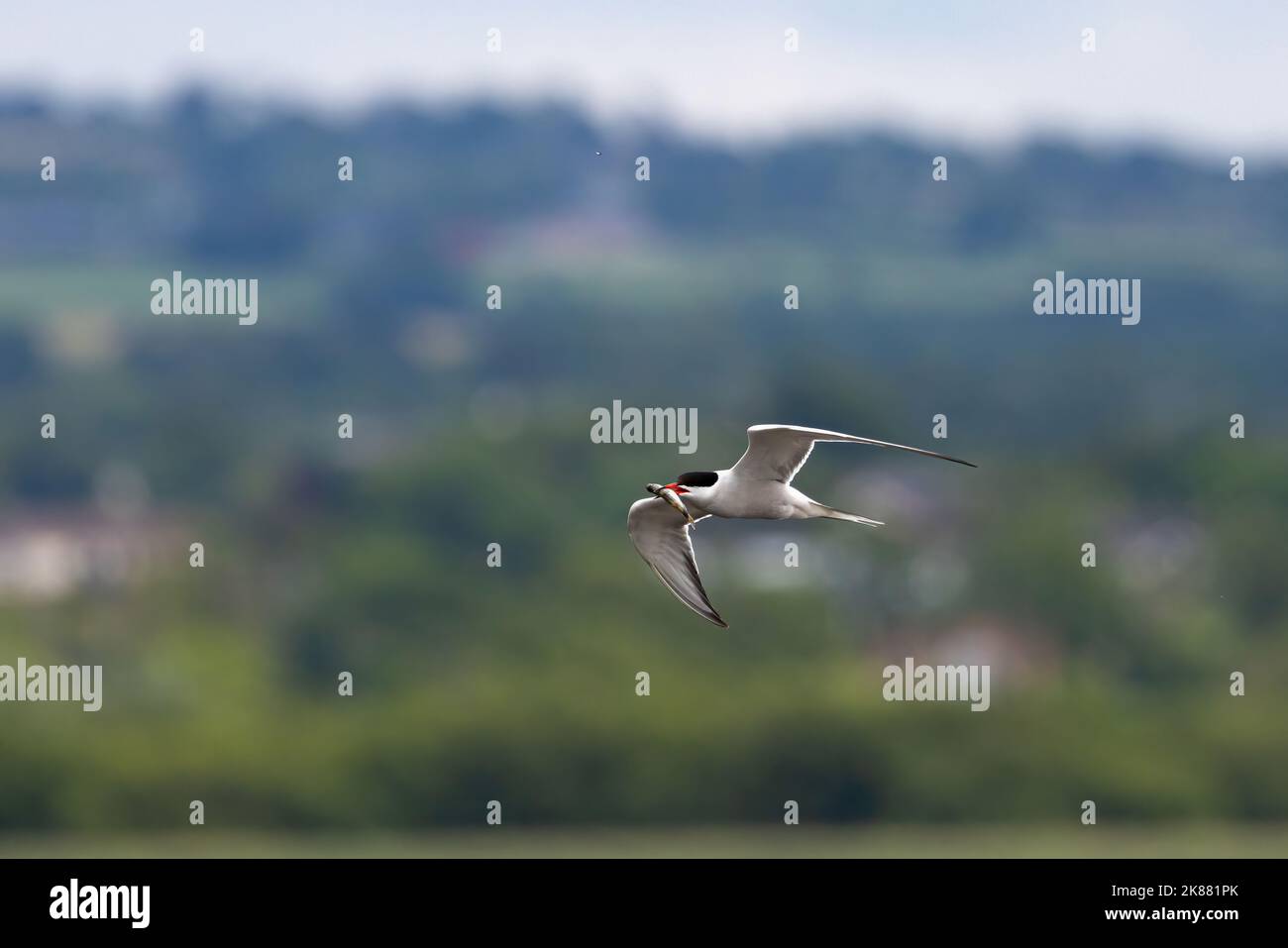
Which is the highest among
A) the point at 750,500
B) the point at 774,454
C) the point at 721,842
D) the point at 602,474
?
the point at 602,474

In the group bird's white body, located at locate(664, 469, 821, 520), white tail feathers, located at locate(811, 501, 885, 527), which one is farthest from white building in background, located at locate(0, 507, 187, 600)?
white tail feathers, located at locate(811, 501, 885, 527)

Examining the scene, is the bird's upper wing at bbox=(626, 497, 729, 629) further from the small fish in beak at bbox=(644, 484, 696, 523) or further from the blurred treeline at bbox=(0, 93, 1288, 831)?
the blurred treeline at bbox=(0, 93, 1288, 831)

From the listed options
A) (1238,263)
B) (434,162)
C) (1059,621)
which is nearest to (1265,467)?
(1059,621)

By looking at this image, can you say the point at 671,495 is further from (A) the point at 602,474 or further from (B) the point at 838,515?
(A) the point at 602,474

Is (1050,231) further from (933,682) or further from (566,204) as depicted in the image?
(933,682)

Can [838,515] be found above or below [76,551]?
below

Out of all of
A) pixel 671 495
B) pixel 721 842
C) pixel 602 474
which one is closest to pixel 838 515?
pixel 671 495
